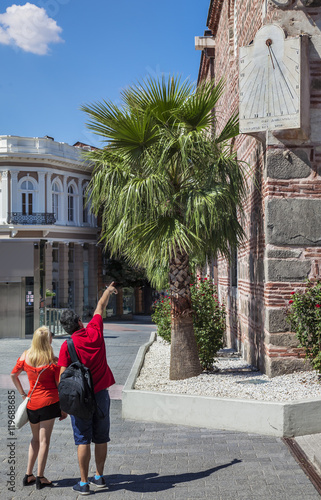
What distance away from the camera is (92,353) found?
5633mm

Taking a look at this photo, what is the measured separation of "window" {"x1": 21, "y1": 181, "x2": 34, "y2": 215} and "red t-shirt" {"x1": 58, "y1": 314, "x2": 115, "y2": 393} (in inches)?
1356

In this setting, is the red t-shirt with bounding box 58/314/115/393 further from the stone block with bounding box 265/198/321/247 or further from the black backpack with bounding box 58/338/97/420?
the stone block with bounding box 265/198/321/247

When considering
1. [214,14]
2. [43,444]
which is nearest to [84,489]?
[43,444]

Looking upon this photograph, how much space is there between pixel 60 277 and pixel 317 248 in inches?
1305

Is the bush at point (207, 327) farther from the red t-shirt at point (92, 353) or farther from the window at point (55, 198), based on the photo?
the window at point (55, 198)

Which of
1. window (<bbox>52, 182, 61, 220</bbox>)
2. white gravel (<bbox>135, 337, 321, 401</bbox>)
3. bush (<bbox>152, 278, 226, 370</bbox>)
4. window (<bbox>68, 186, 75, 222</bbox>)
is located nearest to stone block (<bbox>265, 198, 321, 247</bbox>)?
white gravel (<bbox>135, 337, 321, 401</bbox>)

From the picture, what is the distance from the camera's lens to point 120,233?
995 centimetres

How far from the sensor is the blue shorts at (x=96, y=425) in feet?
18.1

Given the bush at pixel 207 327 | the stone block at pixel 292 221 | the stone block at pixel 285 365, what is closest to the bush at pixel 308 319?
the stone block at pixel 285 365

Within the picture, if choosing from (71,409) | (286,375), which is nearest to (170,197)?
(286,375)

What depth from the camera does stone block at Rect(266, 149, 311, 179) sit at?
9.73 metres

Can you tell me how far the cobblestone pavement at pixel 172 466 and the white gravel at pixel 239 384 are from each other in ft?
3.17

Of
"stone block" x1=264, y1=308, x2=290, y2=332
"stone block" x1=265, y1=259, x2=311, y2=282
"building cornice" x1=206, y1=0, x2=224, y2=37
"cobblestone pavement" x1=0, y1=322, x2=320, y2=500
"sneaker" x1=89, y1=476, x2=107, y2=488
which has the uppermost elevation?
"building cornice" x1=206, y1=0, x2=224, y2=37

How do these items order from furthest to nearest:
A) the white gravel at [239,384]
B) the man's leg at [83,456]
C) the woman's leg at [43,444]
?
the white gravel at [239,384], the woman's leg at [43,444], the man's leg at [83,456]
